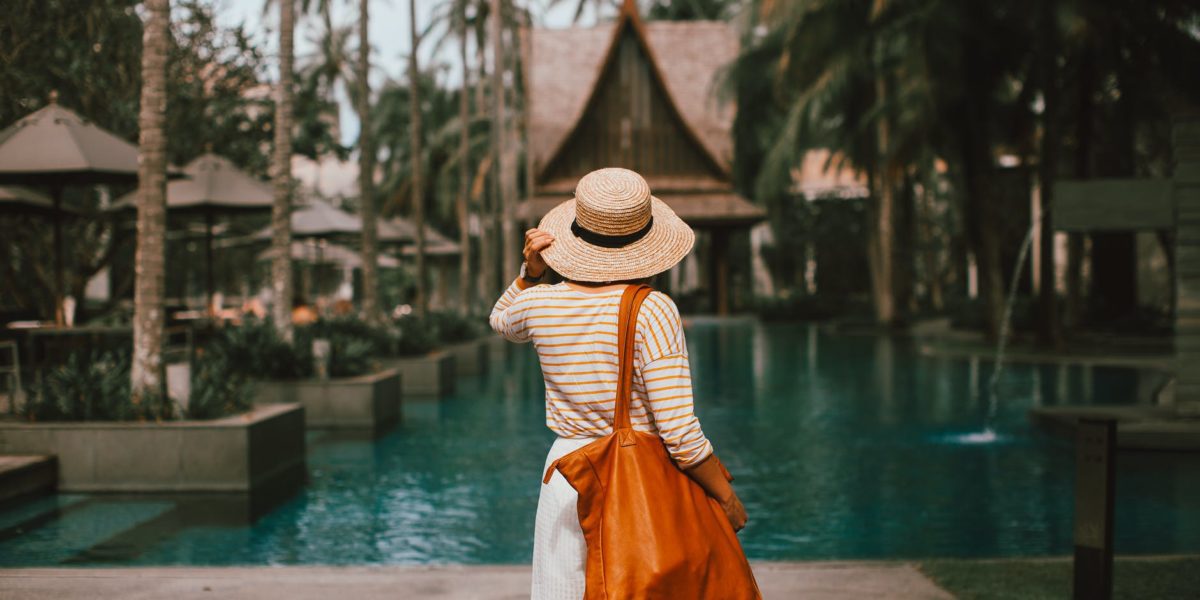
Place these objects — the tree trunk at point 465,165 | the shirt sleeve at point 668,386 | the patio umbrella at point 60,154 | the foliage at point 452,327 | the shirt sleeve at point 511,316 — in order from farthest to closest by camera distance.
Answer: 1. the tree trunk at point 465,165
2. the foliage at point 452,327
3. the patio umbrella at point 60,154
4. the shirt sleeve at point 511,316
5. the shirt sleeve at point 668,386

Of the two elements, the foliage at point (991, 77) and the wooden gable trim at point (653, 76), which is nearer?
the foliage at point (991, 77)

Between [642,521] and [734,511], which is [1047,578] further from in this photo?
[642,521]

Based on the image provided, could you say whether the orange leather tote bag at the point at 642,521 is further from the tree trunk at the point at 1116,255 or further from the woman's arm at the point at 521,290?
the tree trunk at the point at 1116,255

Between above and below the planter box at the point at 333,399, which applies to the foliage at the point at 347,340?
above

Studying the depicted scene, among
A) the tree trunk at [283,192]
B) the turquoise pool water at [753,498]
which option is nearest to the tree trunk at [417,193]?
the turquoise pool water at [753,498]

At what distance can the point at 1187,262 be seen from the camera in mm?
11625

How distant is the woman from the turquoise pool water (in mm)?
4069

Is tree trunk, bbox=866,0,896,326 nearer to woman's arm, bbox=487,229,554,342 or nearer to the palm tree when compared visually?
the palm tree

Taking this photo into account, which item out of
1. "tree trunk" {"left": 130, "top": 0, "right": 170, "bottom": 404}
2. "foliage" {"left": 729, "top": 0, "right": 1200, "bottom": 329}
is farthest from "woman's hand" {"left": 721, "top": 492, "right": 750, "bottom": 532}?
"foliage" {"left": 729, "top": 0, "right": 1200, "bottom": 329}

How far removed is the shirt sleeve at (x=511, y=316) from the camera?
3547 millimetres

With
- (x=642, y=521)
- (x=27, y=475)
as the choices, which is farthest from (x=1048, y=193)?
(x=642, y=521)

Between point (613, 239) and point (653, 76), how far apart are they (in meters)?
36.8

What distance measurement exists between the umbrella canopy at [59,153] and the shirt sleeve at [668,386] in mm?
10392

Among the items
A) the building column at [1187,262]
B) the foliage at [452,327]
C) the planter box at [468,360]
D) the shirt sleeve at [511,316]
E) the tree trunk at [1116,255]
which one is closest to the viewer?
the shirt sleeve at [511,316]
